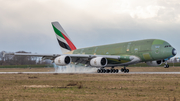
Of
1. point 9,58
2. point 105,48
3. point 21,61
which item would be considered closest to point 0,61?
point 9,58

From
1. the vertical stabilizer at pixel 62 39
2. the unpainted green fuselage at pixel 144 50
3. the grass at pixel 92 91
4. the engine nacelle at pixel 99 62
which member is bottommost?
the grass at pixel 92 91

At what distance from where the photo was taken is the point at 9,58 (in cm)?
10581

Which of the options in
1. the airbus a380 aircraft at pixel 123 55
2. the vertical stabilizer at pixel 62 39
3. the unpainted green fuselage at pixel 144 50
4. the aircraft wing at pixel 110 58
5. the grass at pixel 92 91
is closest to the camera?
the grass at pixel 92 91

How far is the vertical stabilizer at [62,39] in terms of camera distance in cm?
5325

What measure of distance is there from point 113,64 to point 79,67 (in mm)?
10036

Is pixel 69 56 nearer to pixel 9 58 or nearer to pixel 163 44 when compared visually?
pixel 163 44

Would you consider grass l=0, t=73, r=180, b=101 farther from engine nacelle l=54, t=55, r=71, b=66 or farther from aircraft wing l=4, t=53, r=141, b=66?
engine nacelle l=54, t=55, r=71, b=66

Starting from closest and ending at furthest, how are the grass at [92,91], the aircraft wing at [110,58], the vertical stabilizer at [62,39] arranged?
the grass at [92,91] → the aircraft wing at [110,58] → the vertical stabilizer at [62,39]

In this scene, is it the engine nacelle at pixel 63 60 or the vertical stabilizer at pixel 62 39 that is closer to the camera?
the engine nacelle at pixel 63 60

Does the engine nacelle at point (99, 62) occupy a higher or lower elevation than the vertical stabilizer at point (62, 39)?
lower

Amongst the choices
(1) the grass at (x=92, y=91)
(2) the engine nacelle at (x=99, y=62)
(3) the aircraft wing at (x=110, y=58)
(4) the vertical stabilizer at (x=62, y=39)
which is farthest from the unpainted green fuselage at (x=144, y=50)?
(1) the grass at (x=92, y=91)

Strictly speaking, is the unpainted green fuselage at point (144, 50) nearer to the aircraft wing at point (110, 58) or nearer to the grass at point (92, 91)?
the aircraft wing at point (110, 58)

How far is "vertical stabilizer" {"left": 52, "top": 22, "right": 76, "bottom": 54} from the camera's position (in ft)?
175

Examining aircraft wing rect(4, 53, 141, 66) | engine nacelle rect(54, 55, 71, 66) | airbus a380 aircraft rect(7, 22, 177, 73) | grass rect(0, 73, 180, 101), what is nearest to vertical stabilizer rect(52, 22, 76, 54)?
airbus a380 aircraft rect(7, 22, 177, 73)
